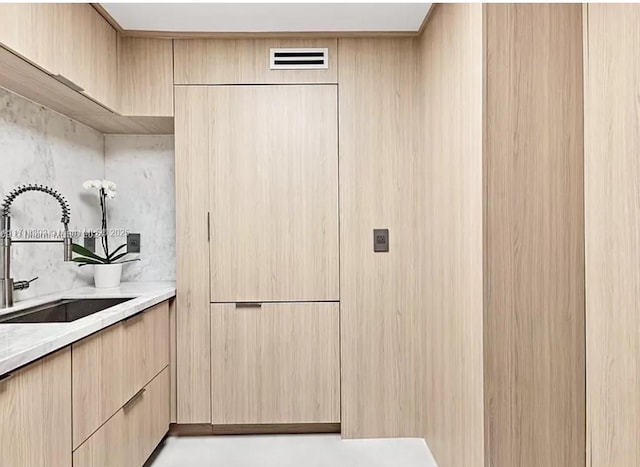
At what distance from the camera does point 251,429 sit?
3057 mm

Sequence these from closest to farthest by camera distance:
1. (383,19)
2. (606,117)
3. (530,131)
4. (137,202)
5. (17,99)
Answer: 1. (606,117)
2. (530,131)
3. (17,99)
4. (383,19)
5. (137,202)

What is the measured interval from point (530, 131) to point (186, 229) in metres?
1.96

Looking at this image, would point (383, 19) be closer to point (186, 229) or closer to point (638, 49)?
point (186, 229)

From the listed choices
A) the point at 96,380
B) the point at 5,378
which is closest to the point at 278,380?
the point at 96,380

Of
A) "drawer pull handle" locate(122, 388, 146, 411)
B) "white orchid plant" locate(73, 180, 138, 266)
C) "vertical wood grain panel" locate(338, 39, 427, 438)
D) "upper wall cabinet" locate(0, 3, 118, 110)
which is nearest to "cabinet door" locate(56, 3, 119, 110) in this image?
"upper wall cabinet" locate(0, 3, 118, 110)

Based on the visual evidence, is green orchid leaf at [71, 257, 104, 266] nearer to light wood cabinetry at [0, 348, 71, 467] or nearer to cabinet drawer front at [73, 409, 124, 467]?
cabinet drawer front at [73, 409, 124, 467]

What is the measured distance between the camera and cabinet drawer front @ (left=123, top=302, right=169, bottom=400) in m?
2.26

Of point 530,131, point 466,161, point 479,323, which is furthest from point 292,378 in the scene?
point 530,131

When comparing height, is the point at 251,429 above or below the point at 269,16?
below

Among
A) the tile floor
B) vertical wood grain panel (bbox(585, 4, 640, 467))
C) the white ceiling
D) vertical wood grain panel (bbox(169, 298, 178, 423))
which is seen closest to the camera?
vertical wood grain panel (bbox(585, 4, 640, 467))

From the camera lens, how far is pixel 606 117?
4.11 ft

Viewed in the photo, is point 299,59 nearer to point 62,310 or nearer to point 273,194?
point 273,194

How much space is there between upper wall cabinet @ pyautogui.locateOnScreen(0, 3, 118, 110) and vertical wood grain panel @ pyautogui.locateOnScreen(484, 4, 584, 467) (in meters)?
1.75

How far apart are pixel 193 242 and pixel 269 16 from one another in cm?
133
